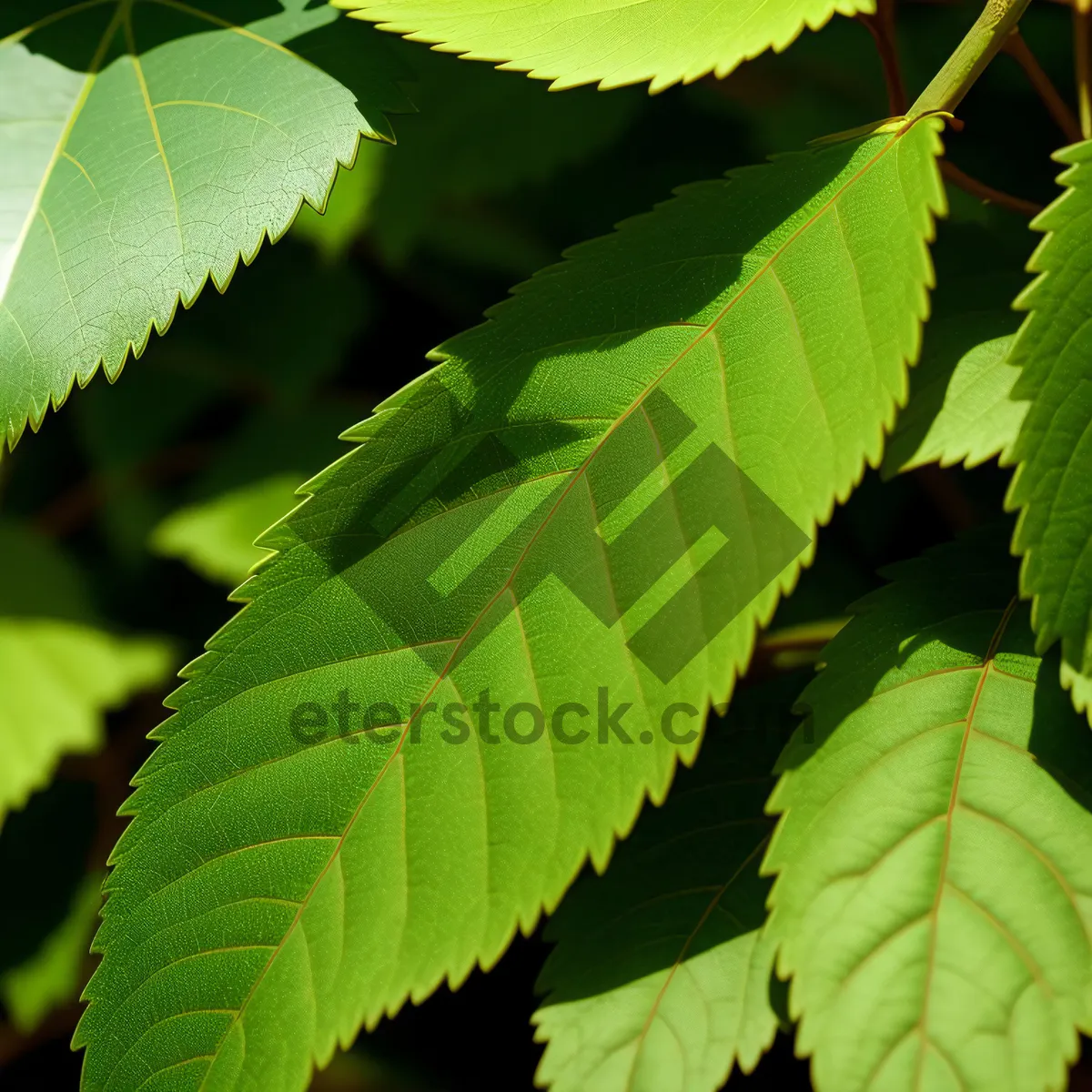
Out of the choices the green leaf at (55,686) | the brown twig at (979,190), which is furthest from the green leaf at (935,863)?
the green leaf at (55,686)

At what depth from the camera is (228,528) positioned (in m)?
1.04

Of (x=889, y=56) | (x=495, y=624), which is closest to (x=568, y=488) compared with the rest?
(x=495, y=624)

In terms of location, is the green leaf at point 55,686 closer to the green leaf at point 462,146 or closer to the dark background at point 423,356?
the dark background at point 423,356

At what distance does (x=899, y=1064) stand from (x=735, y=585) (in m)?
0.25

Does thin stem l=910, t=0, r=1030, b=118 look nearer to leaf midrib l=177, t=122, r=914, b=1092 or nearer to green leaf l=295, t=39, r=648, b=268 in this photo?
leaf midrib l=177, t=122, r=914, b=1092

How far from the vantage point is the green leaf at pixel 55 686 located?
0.94m

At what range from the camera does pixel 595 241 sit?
0.62m

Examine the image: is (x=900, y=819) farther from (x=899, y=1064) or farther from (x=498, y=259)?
(x=498, y=259)

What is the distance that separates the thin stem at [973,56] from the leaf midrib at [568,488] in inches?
1.1

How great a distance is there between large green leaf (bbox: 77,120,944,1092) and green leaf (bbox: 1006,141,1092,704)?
0.06 meters

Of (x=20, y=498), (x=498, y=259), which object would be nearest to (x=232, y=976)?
(x=498, y=259)

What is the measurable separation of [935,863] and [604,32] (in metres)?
0.51

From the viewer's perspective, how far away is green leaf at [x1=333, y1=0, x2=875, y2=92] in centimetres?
57

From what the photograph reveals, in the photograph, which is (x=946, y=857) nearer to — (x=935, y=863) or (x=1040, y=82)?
(x=935, y=863)
